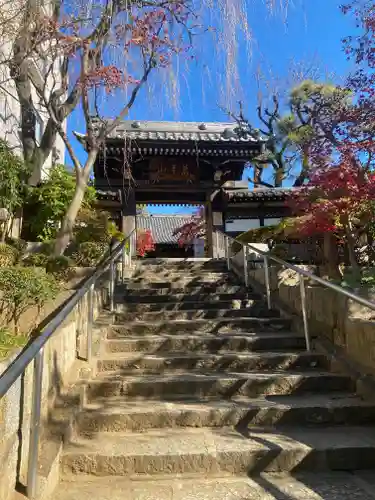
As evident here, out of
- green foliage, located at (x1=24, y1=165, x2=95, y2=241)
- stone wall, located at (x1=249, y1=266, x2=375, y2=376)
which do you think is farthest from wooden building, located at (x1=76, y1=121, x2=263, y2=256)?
stone wall, located at (x1=249, y1=266, x2=375, y2=376)

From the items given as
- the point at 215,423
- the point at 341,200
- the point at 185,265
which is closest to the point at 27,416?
the point at 215,423

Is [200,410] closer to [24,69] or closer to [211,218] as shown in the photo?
[24,69]

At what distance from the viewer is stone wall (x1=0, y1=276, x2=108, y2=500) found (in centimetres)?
200

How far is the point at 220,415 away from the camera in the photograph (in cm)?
318

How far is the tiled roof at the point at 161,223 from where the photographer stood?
2473cm

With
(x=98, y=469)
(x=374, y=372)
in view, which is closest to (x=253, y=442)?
(x=98, y=469)

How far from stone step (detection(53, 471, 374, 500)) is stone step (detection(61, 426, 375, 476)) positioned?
0.05 m

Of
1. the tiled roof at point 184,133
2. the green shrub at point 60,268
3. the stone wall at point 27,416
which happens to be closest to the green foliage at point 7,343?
the stone wall at point 27,416

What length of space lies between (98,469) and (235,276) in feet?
17.2

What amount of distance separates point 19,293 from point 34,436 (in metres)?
2.85

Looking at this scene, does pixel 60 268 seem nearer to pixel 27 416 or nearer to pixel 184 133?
pixel 27 416

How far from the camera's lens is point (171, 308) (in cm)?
569

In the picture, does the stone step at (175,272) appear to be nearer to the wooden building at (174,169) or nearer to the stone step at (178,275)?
the stone step at (178,275)

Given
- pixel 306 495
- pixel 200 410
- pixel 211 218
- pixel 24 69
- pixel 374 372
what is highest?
pixel 24 69
